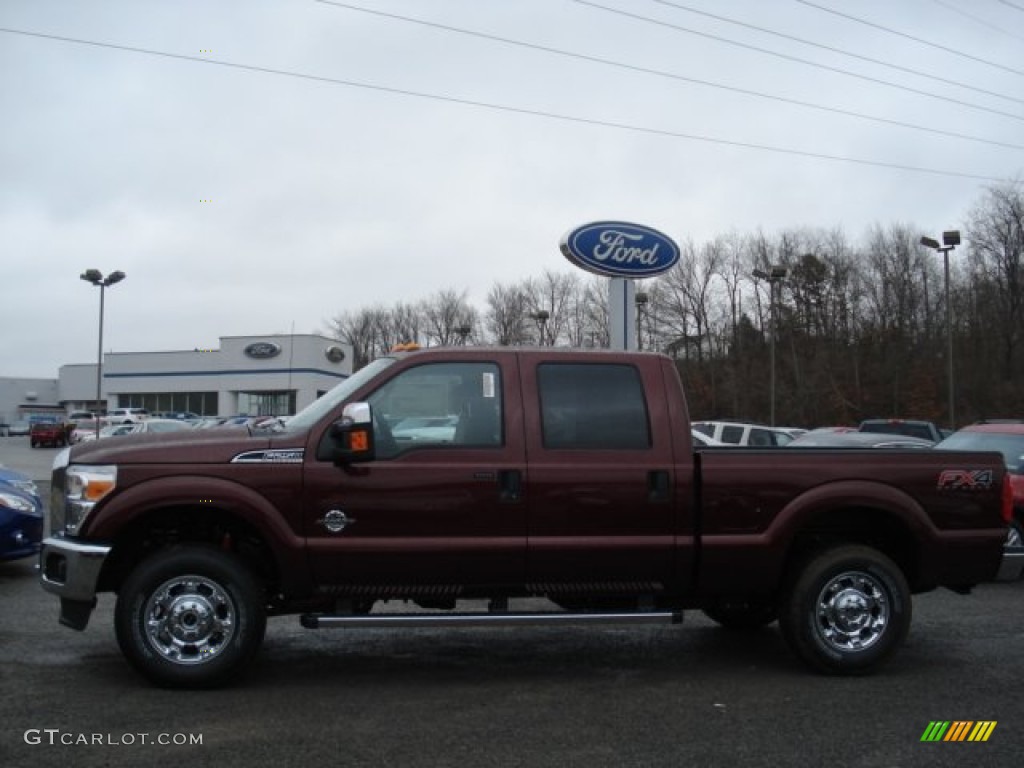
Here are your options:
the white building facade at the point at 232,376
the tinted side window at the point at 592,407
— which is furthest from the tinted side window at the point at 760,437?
the white building facade at the point at 232,376

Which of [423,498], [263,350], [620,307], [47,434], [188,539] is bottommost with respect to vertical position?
[188,539]

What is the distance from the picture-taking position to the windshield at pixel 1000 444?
1028 centimetres

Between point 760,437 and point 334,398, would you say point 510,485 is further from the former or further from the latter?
point 760,437

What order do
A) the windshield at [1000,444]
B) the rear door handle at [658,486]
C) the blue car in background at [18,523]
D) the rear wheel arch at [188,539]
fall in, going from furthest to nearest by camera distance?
the windshield at [1000,444] < the blue car in background at [18,523] < the rear door handle at [658,486] < the rear wheel arch at [188,539]

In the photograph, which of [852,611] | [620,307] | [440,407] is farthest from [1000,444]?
[440,407]

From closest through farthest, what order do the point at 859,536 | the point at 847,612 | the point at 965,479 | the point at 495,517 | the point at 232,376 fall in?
the point at 495,517
the point at 847,612
the point at 965,479
the point at 859,536
the point at 232,376

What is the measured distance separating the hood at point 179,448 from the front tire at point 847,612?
3.33 metres

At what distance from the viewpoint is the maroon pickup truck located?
532cm

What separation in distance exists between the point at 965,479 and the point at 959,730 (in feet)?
6.09

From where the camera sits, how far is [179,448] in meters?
5.39

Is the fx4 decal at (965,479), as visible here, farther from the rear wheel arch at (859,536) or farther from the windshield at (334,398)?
the windshield at (334,398)

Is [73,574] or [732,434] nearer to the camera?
[73,574]

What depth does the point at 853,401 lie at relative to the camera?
62156 millimetres

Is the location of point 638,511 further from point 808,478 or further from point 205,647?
point 205,647
